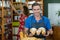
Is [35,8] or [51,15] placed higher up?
[35,8]

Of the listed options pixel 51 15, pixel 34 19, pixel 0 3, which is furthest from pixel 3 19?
pixel 34 19

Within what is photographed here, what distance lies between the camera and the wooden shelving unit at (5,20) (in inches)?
229

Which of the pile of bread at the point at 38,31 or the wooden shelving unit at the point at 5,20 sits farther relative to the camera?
the wooden shelving unit at the point at 5,20

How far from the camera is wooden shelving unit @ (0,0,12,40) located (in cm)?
582

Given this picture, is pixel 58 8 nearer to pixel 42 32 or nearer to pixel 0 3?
pixel 0 3

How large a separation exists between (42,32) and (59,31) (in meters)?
3.36

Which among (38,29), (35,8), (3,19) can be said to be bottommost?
(3,19)

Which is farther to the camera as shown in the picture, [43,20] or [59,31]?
[59,31]

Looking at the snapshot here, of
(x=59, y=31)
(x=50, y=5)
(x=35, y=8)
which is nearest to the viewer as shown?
(x=35, y=8)

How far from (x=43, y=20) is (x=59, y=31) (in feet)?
11.0

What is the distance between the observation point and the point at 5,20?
587 cm

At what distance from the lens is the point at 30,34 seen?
247 cm

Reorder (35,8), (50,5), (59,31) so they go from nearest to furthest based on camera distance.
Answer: (35,8)
(59,31)
(50,5)

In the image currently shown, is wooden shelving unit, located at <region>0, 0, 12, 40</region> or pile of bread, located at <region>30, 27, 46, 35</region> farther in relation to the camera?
wooden shelving unit, located at <region>0, 0, 12, 40</region>
